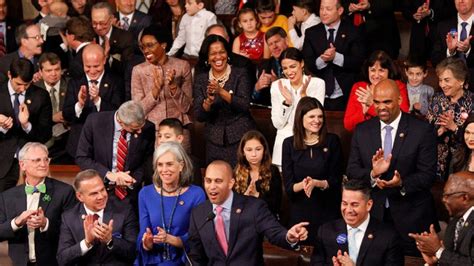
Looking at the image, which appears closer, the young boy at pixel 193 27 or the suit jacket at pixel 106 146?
the suit jacket at pixel 106 146

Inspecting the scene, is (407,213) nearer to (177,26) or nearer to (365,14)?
(365,14)

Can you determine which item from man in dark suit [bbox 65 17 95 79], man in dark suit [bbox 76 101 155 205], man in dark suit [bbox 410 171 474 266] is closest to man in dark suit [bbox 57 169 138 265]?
man in dark suit [bbox 76 101 155 205]

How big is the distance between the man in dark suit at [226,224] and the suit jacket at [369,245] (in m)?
0.23

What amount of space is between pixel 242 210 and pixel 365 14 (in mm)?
A: 3130

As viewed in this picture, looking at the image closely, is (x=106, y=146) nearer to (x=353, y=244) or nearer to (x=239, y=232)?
(x=239, y=232)

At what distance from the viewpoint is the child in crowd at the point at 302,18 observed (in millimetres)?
10414

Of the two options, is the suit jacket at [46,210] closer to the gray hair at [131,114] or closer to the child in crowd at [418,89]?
the gray hair at [131,114]

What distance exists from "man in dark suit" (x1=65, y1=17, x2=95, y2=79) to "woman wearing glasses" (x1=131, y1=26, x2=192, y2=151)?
2.72 ft

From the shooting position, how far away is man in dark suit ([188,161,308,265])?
784 cm

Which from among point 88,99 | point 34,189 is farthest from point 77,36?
point 34,189

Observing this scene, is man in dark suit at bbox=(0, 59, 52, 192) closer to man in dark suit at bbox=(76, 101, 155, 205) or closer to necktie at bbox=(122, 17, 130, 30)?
man in dark suit at bbox=(76, 101, 155, 205)

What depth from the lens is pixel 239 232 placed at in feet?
25.8

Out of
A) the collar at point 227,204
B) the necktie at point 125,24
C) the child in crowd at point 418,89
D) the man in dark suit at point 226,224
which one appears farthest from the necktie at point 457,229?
the necktie at point 125,24

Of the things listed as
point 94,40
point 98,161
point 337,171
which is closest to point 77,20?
point 94,40
